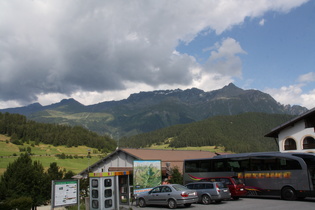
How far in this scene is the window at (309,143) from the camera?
3743 cm

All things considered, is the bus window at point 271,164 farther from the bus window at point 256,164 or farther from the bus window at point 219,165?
the bus window at point 219,165

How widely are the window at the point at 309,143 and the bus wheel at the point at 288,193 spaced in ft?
55.9

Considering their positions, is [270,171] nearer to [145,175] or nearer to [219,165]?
[219,165]

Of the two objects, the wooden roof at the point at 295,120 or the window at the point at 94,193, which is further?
the wooden roof at the point at 295,120

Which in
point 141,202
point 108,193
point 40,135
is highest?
point 40,135

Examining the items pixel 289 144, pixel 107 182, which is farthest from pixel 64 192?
pixel 289 144

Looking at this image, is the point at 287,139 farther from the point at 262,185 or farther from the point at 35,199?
the point at 35,199

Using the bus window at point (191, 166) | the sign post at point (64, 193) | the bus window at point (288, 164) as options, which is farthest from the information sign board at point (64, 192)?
the bus window at point (288, 164)

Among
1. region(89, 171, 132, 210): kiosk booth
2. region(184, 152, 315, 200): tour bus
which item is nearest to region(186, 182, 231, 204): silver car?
region(184, 152, 315, 200): tour bus

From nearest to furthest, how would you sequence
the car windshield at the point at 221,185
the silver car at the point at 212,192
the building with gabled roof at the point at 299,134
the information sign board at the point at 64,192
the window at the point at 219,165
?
the information sign board at the point at 64,192 < the silver car at the point at 212,192 < the car windshield at the point at 221,185 < the window at the point at 219,165 < the building with gabled roof at the point at 299,134

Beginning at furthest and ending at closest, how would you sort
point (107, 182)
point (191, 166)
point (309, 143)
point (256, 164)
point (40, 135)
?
1. point (40, 135)
2. point (309, 143)
3. point (191, 166)
4. point (256, 164)
5. point (107, 182)

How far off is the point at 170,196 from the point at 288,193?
1069 cm

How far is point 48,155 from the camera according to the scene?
467 feet

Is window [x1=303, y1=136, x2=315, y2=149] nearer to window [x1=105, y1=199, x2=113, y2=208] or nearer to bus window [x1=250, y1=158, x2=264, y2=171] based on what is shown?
bus window [x1=250, y1=158, x2=264, y2=171]
